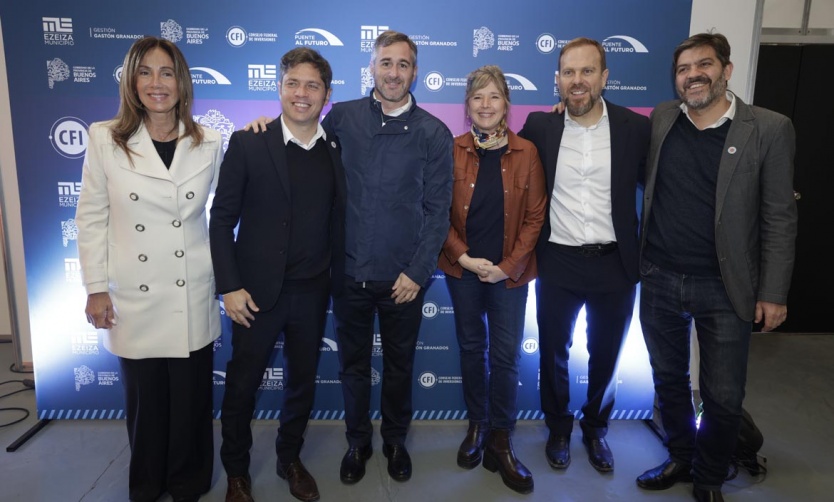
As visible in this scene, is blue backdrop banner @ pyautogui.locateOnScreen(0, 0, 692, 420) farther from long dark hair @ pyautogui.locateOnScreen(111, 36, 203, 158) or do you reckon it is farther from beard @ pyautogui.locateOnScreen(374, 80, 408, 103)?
long dark hair @ pyautogui.locateOnScreen(111, 36, 203, 158)

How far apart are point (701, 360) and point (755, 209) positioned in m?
0.75

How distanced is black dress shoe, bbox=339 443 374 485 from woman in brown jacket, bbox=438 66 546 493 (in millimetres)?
658

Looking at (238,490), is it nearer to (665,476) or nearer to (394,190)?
(394,190)

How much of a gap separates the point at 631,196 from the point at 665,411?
3.69 ft

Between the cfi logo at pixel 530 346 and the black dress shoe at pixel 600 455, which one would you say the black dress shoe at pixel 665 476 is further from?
the cfi logo at pixel 530 346

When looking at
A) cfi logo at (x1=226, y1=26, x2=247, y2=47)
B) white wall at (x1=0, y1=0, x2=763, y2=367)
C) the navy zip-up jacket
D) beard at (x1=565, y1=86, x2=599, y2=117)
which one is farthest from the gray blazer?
cfi logo at (x1=226, y1=26, x2=247, y2=47)

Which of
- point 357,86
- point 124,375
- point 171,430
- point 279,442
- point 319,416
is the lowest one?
point 319,416

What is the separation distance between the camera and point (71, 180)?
3.18m

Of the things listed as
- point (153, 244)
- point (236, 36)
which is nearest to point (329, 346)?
point (153, 244)

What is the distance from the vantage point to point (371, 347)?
8.97ft

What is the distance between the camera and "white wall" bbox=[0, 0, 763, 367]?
3240mm

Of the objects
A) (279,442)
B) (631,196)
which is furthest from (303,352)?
(631,196)

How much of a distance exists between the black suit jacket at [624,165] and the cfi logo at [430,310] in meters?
1.04

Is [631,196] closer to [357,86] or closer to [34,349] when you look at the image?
[357,86]
